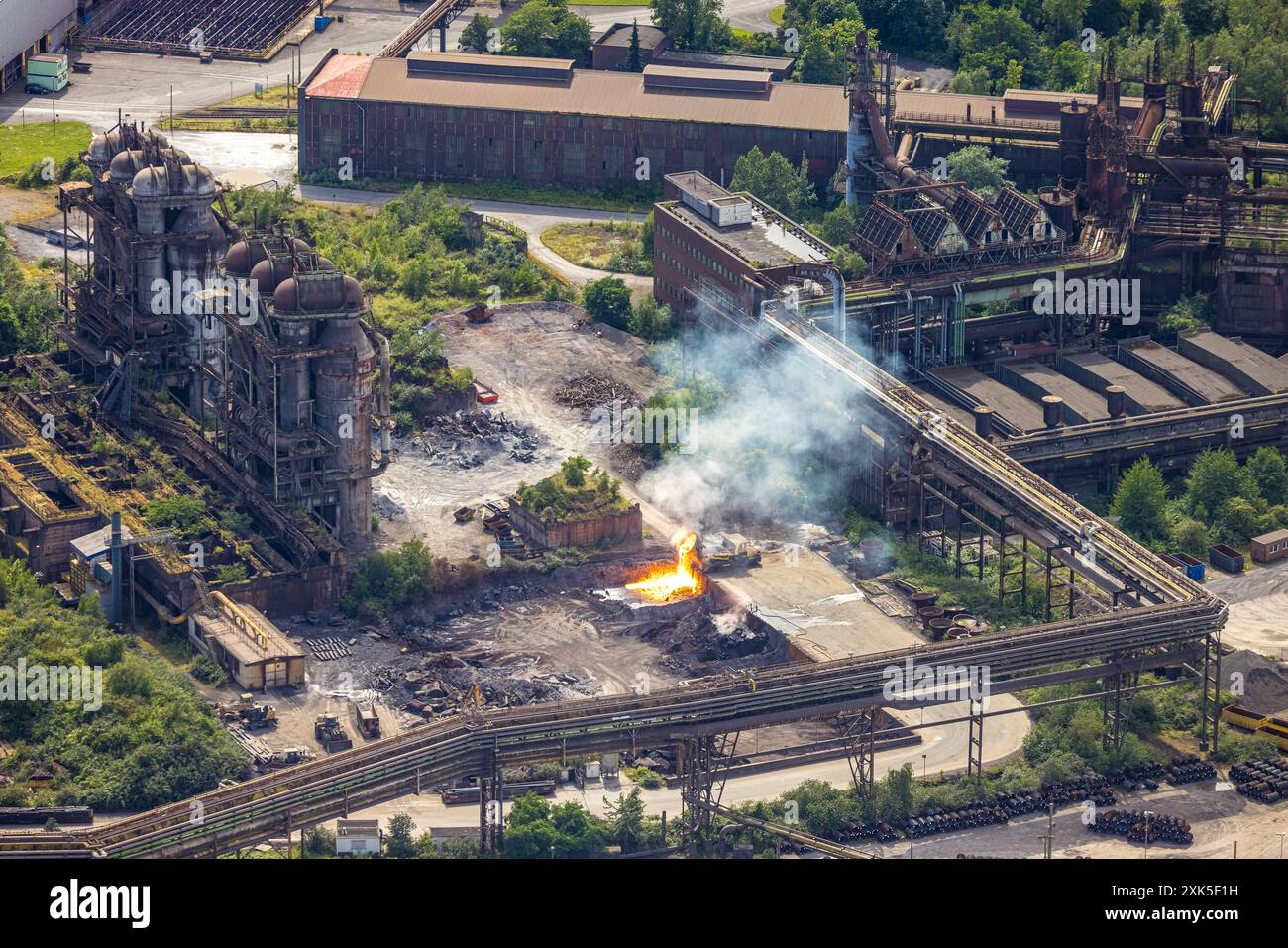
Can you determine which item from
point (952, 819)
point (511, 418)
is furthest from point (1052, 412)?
point (952, 819)

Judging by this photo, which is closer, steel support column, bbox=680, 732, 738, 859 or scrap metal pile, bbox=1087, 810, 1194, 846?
steel support column, bbox=680, 732, 738, 859

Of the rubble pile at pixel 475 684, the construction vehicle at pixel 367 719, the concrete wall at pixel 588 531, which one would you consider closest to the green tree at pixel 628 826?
the rubble pile at pixel 475 684

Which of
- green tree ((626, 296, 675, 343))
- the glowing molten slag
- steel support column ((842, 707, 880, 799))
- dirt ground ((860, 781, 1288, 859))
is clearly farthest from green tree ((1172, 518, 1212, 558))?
green tree ((626, 296, 675, 343))

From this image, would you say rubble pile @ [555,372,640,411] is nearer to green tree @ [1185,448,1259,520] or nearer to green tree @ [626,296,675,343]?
green tree @ [626,296,675,343]

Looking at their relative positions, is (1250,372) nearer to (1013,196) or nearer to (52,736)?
(1013,196)

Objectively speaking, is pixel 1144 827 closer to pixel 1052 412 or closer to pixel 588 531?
pixel 588 531

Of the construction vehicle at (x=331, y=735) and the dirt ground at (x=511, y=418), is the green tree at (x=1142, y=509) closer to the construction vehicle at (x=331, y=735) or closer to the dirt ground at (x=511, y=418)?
the dirt ground at (x=511, y=418)
